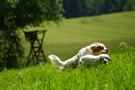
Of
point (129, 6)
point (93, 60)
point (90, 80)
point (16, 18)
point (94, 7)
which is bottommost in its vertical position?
point (94, 7)

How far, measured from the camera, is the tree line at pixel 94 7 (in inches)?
3600

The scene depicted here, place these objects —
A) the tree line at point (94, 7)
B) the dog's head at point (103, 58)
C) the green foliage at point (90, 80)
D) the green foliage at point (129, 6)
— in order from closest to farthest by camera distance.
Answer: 1. the green foliage at point (90, 80)
2. the dog's head at point (103, 58)
3. the green foliage at point (129, 6)
4. the tree line at point (94, 7)

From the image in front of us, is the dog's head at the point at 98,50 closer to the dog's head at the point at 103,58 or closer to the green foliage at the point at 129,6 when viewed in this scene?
the dog's head at the point at 103,58

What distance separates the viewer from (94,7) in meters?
100

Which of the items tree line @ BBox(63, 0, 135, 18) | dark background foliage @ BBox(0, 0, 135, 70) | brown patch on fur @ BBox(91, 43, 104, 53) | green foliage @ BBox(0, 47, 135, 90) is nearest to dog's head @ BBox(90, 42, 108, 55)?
brown patch on fur @ BBox(91, 43, 104, 53)

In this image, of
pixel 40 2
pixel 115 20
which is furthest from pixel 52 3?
pixel 115 20

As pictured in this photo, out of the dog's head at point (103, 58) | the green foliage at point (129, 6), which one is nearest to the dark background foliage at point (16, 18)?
the dog's head at point (103, 58)

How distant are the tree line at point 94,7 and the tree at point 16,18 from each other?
76753 mm

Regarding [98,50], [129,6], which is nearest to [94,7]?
[129,6]

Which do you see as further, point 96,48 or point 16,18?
point 16,18

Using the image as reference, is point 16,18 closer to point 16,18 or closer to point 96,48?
point 16,18

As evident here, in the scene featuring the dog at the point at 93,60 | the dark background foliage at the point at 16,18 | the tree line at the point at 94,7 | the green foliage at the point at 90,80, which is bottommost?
the tree line at the point at 94,7

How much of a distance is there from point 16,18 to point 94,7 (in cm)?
8729

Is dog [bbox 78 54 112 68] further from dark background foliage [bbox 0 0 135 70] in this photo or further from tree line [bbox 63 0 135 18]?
tree line [bbox 63 0 135 18]
